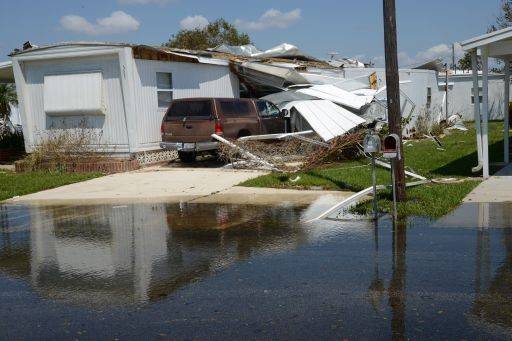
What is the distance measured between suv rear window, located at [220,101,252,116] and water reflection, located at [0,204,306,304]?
18.5 ft

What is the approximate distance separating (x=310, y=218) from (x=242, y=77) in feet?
40.4

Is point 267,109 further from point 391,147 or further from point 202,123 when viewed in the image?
point 391,147

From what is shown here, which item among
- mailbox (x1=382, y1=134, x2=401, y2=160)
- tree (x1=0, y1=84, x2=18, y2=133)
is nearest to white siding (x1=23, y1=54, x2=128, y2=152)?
mailbox (x1=382, y1=134, x2=401, y2=160)

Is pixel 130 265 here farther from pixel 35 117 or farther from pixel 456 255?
pixel 35 117

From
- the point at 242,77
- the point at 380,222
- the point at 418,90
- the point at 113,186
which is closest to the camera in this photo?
the point at 380,222

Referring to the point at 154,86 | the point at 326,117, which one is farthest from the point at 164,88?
the point at 326,117

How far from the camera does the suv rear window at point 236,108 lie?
16266 millimetres

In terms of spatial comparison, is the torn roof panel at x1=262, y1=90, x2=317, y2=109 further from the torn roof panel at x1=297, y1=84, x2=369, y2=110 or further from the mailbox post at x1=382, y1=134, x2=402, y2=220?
the mailbox post at x1=382, y1=134, x2=402, y2=220

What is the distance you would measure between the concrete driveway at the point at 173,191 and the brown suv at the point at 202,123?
735mm

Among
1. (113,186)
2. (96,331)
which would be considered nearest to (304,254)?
(96,331)

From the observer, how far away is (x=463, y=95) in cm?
3706

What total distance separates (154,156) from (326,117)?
5153 mm

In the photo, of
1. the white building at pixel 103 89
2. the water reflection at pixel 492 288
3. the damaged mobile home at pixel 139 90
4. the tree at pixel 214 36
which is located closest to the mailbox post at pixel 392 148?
the water reflection at pixel 492 288

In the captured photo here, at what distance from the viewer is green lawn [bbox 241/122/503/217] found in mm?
9586
